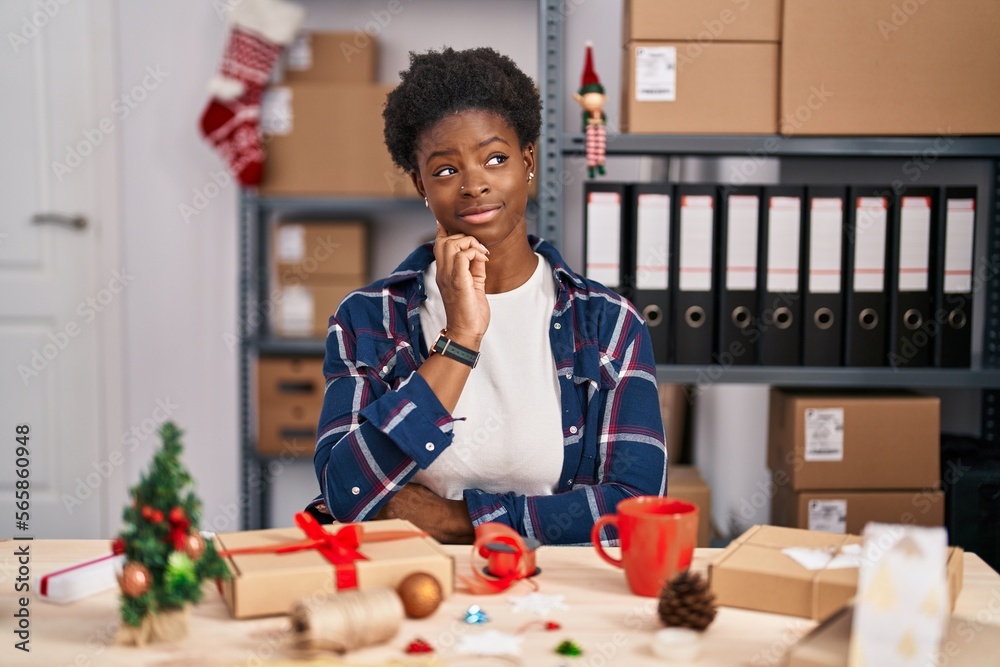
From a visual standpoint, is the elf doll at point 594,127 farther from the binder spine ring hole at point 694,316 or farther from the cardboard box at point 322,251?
the cardboard box at point 322,251

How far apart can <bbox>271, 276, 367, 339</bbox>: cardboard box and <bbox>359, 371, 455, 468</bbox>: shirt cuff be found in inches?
60.2

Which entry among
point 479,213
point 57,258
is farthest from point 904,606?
point 57,258

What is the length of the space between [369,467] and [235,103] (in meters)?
1.78

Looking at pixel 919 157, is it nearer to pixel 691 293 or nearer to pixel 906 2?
pixel 906 2

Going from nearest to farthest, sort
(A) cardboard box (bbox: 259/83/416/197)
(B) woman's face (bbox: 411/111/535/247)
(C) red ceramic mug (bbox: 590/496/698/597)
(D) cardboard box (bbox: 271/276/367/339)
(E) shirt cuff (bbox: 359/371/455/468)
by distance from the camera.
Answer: (C) red ceramic mug (bbox: 590/496/698/597) → (E) shirt cuff (bbox: 359/371/455/468) → (B) woman's face (bbox: 411/111/535/247) → (A) cardboard box (bbox: 259/83/416/197) → (D) cardboard box (bbox: 271/276/367/339)

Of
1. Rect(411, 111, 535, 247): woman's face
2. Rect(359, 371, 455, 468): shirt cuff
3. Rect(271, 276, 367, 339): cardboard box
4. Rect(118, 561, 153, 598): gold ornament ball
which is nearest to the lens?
Rect(118, 561, 153, 598): gold ornament ball

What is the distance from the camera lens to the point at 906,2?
1858 mm

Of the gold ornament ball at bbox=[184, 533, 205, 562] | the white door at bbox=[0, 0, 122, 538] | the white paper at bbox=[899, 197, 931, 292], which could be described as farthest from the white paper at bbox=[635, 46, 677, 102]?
the white door at bbox=[0, 0, 122, 538]

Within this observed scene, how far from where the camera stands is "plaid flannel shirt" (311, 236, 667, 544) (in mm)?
1185

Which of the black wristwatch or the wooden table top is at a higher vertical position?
the black wristwatch

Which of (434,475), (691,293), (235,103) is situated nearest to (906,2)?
(691,293)

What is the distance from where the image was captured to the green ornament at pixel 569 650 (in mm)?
710

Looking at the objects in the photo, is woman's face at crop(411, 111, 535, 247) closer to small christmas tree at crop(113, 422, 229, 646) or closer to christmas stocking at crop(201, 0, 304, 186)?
small christmas tree at crop(113, 422, 229, 646)

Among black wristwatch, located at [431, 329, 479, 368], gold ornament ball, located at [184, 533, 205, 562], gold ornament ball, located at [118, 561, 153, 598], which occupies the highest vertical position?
black wristwatch, located at [431, 329, 479, 368]
